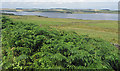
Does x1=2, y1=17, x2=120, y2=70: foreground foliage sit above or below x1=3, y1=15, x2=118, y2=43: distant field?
above

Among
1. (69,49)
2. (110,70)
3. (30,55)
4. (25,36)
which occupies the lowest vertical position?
(110,70)

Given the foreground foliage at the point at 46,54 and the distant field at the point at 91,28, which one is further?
the distant field at the point at 91,28

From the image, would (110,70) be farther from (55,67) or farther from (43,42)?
(43,42)

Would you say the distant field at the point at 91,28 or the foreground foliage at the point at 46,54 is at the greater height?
the foreground foliage at the point at 46,54

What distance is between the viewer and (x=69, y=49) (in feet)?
18.3

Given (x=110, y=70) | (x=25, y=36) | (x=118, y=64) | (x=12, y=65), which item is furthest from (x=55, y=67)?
(x=118, y=64)

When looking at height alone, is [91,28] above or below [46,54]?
below

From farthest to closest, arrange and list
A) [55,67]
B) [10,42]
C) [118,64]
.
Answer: [118,64] < [10,42] < [55,67]

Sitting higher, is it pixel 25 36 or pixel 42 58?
pixel 25 36

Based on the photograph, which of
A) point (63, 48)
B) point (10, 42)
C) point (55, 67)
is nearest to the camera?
point (55, 67)

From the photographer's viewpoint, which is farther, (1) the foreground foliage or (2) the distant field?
(2) the distant field

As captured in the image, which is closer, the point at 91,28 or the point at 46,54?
the point at 46,54

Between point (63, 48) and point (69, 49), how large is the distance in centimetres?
30

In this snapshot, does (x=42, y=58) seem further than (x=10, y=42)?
No
